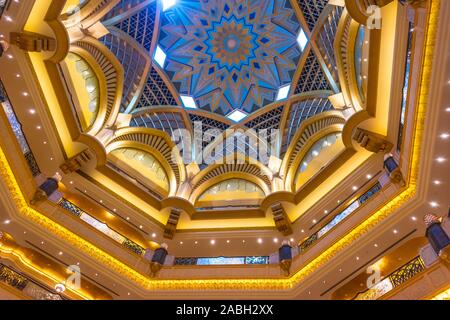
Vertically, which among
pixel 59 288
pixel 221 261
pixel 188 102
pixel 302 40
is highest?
pixel 302 40

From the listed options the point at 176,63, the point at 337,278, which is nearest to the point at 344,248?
the point at 337,278

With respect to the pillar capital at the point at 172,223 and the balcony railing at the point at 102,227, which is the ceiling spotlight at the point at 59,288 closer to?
the balcony railing at the point at 102,227

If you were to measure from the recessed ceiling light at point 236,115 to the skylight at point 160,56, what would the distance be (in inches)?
185

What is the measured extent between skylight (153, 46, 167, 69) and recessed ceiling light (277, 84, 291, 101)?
6.62 metres

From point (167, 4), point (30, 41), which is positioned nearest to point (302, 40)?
point (167, 4)

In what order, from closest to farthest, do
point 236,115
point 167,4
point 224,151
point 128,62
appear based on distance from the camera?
point 128,62, point 167,4, point 224,151, point 236,115

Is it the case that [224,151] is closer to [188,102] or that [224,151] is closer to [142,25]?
[188,102]

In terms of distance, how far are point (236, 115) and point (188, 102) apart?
285 centimetres

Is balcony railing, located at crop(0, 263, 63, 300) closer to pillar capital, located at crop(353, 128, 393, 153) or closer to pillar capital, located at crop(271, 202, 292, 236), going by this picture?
pillar capital, located at crop(271, 202, 292, 236)

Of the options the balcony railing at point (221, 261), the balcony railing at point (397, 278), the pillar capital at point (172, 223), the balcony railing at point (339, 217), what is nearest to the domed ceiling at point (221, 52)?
the balcony railing at point (339, 217)

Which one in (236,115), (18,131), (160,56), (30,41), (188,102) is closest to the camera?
(30,41)

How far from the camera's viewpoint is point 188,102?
2055 centimetres

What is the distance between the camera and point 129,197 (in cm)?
1533

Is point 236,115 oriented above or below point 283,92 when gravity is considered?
below
